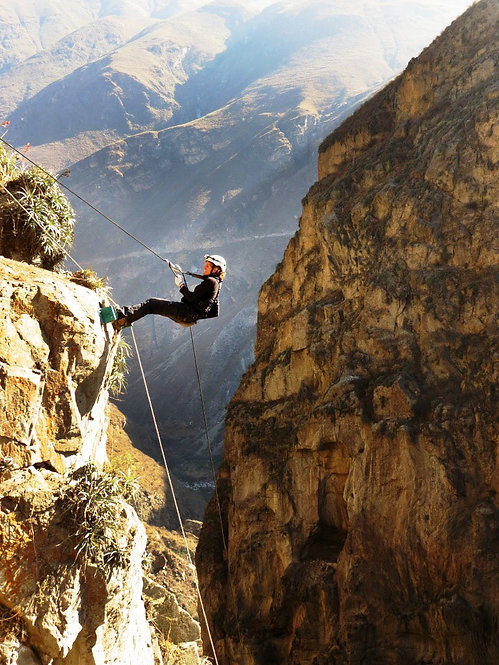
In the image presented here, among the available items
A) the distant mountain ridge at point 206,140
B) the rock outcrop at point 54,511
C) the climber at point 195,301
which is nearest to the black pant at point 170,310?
the climber at point 195,301

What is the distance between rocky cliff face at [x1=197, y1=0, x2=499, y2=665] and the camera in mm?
14359

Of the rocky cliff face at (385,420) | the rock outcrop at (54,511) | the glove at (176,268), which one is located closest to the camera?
the rock outcrop at (54,511)

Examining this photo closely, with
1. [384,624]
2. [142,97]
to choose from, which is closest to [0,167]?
[384,624]

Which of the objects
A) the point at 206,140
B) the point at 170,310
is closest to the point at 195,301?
the point at 170,310

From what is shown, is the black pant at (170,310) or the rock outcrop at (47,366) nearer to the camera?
the rock outcrop at (47,366)

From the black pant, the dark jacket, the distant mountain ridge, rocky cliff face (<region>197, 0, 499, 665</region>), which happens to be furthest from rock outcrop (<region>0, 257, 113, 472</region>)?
the distant mountain ridge

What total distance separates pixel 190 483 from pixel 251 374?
132 feet

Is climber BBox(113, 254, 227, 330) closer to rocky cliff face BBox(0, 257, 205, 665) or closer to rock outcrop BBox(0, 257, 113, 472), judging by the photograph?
rock outcrop BBox(0, 257, 113, 472)

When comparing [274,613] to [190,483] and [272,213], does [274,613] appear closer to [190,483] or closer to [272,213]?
[190,483]

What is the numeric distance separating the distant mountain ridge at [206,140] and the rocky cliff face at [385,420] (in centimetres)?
4970

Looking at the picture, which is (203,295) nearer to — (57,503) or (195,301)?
(195,301)

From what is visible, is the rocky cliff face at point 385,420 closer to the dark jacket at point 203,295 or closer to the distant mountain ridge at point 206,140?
the dark jacket at point 203,295

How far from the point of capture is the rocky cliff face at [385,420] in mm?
14359

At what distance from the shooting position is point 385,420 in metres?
15.4
